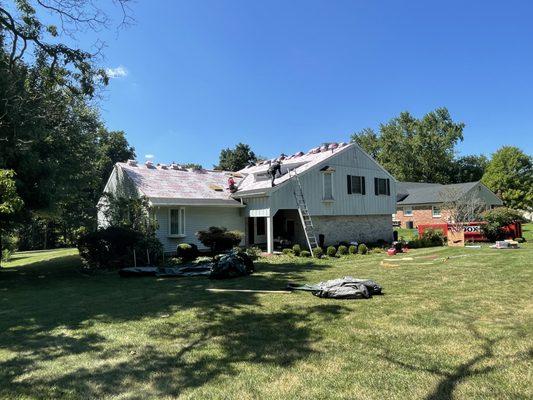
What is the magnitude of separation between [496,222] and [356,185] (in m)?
7.99

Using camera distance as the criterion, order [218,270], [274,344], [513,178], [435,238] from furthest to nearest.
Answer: [513,178] < [435,238] < [218,270] < [274,344]

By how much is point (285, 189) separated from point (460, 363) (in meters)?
15.6

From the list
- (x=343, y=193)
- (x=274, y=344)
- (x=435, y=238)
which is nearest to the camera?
(x=274, y=344)

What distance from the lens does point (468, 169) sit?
5934 centimetres

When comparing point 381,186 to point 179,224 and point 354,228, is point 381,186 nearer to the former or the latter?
point 354,228

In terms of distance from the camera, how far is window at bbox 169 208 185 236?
19.5 m

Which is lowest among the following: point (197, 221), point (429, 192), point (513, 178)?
point (197, 221)

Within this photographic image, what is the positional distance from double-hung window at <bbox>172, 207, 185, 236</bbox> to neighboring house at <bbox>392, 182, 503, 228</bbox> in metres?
23.5

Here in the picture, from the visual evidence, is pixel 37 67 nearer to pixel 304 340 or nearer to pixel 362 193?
pixel 304 340

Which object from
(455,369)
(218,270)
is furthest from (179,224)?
(455,369)

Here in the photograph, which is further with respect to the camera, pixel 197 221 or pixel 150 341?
pixel 197 221

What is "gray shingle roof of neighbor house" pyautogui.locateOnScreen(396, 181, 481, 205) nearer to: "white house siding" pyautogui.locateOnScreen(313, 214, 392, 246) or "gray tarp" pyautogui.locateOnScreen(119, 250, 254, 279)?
"white house siding" pyautogui.locateOnScreen(313, 214, 392, 246)

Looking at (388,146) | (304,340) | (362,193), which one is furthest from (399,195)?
(304,340)

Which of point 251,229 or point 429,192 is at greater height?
point 429,192
